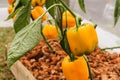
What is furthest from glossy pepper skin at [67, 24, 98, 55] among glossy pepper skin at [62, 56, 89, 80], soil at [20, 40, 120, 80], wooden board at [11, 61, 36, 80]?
wooden board at [11, 61, 36, 80]

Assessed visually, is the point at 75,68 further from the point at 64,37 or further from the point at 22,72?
the point at 22,72

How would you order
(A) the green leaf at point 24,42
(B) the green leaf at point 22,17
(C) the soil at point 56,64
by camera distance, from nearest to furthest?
(A) the green leaf at point 24,42
(B) the green leaf at point 22,17
(C) the soil at point 56,64

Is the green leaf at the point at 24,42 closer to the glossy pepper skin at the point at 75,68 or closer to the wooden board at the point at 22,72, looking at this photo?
the glossy pepper skin at the point at 75,68

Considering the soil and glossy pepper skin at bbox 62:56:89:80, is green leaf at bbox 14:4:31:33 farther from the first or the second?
the soil

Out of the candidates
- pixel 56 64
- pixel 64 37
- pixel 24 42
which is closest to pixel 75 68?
pixel 64 37

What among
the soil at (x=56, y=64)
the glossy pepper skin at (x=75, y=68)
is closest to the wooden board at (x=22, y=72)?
the soil at (x=56, y=64)

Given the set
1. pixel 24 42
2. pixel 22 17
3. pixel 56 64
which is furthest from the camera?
pixel 56 64
